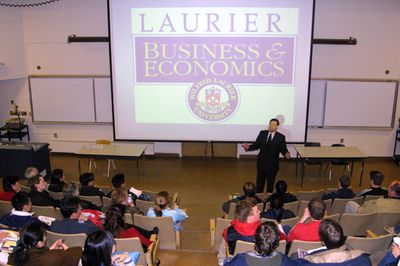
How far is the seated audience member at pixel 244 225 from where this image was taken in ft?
12.3

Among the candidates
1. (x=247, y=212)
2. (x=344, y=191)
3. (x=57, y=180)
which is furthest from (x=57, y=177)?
(x=344, y=191)

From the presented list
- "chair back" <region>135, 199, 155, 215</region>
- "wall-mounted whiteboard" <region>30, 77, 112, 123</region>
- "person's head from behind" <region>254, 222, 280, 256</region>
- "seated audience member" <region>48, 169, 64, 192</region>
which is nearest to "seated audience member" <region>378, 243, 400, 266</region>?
"person's head from behind" <region>254, 222, 280, 256</region>

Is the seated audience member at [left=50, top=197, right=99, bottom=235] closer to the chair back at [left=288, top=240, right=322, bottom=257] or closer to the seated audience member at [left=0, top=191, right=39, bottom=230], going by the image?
the seated audience member at [left=0, top=191, right=39, bottom=230]

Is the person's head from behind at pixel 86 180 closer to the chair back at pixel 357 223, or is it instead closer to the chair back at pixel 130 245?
the chair back at pixel 130 245

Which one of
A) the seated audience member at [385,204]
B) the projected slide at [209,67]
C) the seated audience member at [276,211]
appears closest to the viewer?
the seated audience member at [276,211]

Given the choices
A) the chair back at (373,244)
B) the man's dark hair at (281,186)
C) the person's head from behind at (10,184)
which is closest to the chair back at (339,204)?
the man's dark hair at (281,186)

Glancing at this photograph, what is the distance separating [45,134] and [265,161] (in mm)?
6107

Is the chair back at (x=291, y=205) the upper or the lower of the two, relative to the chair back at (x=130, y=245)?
lower

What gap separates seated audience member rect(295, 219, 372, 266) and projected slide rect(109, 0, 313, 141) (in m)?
5.34

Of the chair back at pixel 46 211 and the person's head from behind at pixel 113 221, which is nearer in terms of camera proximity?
the person's head from behind at pixel 113 221

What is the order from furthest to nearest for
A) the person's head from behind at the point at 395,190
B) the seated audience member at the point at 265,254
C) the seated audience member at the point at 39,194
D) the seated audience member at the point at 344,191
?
the seated audience member at the point at 344,191, the seated audience member at the point at 39,194, the person's head from behind at the point at 395,190, the seated audience member at the point at 265,254

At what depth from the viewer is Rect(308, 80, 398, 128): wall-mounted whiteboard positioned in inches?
366

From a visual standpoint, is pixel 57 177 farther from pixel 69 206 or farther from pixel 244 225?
pixel 244 225

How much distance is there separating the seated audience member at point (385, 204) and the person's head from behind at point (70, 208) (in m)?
3.48
